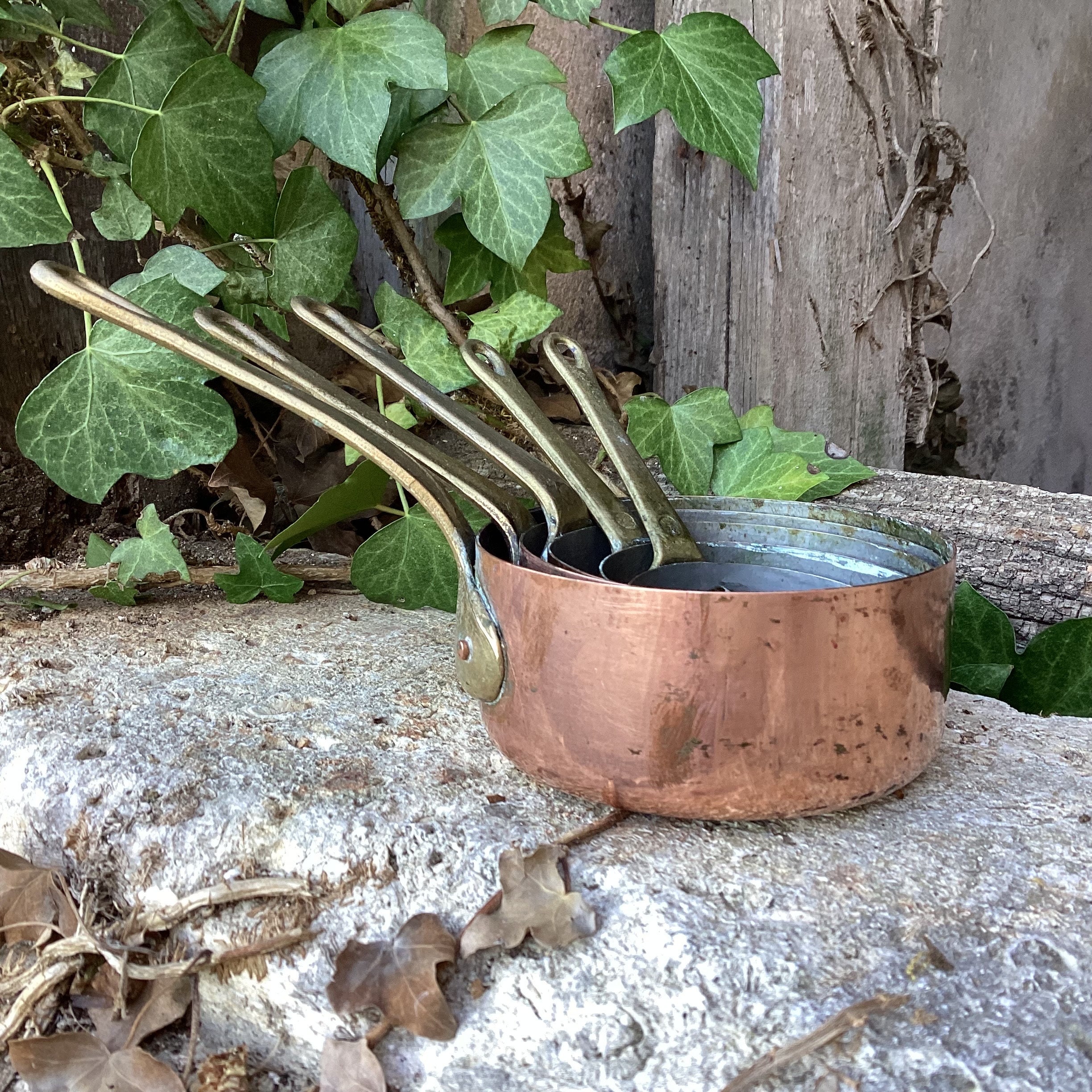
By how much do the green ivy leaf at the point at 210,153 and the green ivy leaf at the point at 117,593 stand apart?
34cm

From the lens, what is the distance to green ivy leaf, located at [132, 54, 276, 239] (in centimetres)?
79

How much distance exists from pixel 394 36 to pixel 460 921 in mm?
754

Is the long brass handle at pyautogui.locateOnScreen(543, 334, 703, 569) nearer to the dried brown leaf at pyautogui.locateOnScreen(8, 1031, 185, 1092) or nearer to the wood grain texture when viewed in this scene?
the dried brown leaf at pyautogui.locateOnScreen(8, 1031, 185, 1092)

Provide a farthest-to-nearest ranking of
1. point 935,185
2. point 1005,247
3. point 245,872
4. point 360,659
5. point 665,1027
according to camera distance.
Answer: point 1005,247 → point 935,185 → point 360,659 → point 245,872 → point 665,1027

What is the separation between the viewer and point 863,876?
18.6 inches

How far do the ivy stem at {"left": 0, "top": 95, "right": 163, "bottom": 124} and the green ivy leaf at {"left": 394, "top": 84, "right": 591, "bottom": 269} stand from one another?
0.26 m

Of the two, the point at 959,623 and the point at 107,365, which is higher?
the point at 107,365

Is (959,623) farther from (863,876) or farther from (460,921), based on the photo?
(460,921)

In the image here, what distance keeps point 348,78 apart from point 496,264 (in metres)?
0.28

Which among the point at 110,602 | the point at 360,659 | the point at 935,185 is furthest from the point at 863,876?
the point at 935,185

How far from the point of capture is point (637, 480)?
659mm

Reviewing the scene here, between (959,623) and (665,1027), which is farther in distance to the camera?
(959,623)

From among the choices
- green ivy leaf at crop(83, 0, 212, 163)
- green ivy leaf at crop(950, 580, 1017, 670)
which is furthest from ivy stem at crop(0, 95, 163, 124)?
green ivy leaf at crop(950, 580, 1017, 670)

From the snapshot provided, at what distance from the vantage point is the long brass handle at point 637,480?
2.11ft
